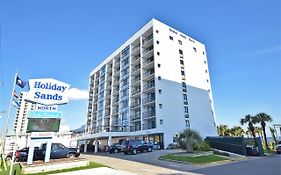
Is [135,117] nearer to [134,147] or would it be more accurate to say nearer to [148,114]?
[148,114]

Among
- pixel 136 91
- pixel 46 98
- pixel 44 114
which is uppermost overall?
pixel 136 91

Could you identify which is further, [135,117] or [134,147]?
[135,117]

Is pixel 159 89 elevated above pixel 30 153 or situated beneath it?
elevated above

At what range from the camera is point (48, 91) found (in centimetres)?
1798

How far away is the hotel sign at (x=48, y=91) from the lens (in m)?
17.4

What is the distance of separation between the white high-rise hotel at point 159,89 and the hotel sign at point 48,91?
22826 millimetres

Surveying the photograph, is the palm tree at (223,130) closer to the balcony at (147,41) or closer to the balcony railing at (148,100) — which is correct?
the balcony railing at (148,100)

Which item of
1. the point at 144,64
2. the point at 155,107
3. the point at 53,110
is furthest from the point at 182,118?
the point at 53,110

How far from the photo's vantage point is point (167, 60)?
158ft

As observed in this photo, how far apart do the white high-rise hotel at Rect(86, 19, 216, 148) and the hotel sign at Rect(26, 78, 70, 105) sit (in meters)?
22.8

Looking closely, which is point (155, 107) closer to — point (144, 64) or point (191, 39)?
point (144, 64)

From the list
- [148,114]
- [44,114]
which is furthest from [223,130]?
[44,114]

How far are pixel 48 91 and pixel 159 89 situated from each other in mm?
28364

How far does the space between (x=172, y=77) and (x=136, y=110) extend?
1155 centimetres
